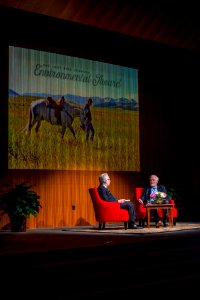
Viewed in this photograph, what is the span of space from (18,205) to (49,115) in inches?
79.8

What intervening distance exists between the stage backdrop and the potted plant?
2.59 ft

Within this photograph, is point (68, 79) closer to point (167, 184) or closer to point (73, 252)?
point (167, 184)

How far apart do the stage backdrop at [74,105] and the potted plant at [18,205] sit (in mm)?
791

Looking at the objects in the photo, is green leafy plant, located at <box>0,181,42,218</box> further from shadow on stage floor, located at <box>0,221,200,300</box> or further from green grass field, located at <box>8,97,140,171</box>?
shadow on stage floor, located at <box>0,221,200,300</box>

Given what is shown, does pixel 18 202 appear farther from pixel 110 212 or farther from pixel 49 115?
pixel 49 115

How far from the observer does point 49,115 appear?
31.3 feet

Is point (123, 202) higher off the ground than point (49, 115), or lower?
lower

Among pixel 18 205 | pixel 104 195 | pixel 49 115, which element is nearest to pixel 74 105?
pixel 49 115

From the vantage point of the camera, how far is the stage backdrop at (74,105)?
918cm

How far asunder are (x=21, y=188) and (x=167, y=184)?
390 cm

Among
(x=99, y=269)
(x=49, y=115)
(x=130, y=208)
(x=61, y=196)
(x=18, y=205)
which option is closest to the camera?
(x=99, y=269)

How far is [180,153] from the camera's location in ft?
37.7

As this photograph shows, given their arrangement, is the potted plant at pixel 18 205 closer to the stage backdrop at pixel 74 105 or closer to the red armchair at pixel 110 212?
the stage backdrop at pixel 74 105

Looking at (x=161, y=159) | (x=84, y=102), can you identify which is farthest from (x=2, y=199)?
(x=161, y=159)
